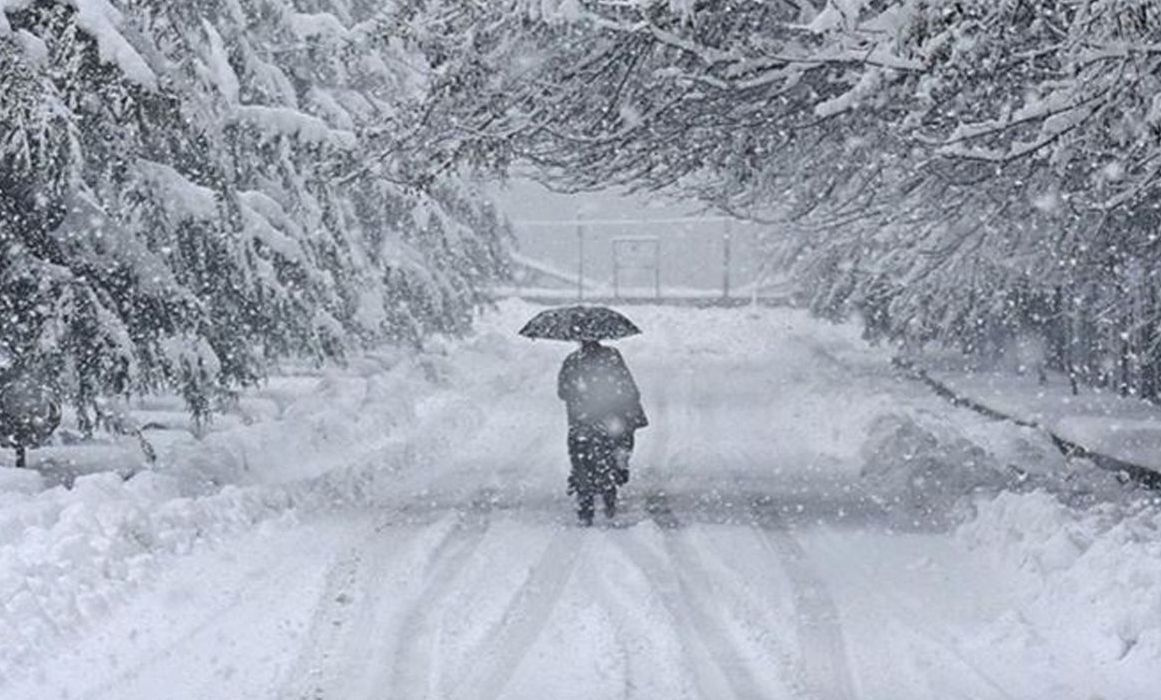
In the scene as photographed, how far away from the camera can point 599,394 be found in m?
12.7

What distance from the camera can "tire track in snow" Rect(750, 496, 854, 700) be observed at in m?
7.33

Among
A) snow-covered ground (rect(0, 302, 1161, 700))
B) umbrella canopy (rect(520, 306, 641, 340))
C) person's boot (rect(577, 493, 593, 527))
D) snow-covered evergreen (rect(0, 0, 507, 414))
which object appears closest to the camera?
snow-covered ground (rect(0, 302, 1161, 700))

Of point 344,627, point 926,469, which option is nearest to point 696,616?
point 344,627

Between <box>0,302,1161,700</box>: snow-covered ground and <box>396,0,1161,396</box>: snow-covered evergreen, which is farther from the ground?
<box>396,0,1161,396</box>: snow-covered evergreen

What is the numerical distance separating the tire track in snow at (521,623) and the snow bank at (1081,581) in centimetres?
273

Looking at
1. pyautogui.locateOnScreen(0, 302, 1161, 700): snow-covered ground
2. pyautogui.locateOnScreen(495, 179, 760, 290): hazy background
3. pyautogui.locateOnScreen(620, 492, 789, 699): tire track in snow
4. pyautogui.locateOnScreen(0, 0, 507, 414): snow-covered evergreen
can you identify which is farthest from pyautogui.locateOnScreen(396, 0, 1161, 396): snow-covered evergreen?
pyautogui.locateOnScreen(495, 179, 760, 290): hazy background

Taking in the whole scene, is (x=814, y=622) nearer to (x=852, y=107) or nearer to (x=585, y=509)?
(x=852, y=107)

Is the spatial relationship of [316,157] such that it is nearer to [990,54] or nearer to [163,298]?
[163,298]

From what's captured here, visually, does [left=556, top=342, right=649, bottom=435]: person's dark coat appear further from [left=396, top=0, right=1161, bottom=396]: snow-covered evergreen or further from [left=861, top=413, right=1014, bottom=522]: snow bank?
[left=861, top=413, right=1014, bottom=522]: snow bank

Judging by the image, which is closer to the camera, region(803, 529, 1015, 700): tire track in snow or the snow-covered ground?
region(803, 529, 1015, 700): tire track in snow

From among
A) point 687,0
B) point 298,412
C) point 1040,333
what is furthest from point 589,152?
point 1040,333

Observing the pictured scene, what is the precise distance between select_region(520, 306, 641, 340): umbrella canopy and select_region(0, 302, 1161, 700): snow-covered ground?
1.64 m

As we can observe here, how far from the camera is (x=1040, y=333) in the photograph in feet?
78.3

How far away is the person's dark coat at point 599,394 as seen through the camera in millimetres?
12648
